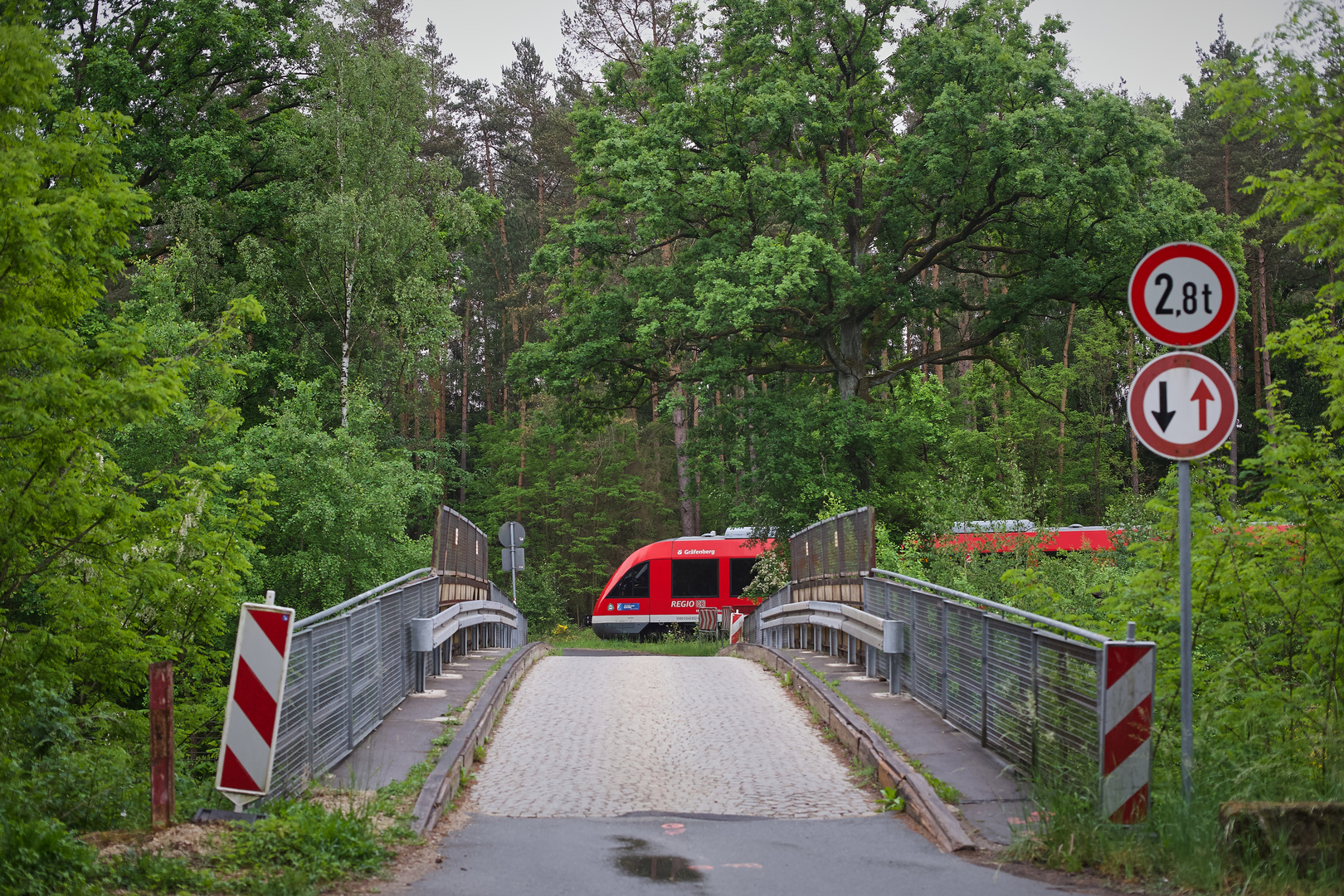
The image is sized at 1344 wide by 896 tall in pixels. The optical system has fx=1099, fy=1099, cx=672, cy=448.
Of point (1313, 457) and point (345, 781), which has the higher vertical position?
point (1313, 457)

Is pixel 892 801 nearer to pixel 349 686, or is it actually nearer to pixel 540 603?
pixel 349 686

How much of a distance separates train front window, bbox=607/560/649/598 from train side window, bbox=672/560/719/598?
0.91m

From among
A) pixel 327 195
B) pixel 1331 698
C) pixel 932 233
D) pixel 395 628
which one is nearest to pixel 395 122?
pixel 327 195

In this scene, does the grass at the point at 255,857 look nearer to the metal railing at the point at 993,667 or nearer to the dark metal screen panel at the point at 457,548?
the metal railing at the point at 993,667

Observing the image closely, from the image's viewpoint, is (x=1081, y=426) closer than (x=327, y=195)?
No

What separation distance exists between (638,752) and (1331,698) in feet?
17.0

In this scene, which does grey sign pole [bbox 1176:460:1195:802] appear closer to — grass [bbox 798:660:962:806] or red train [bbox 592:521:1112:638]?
grass [bbox 798:660:962:806]

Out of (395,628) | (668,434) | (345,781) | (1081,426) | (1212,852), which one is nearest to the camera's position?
(1212,852)

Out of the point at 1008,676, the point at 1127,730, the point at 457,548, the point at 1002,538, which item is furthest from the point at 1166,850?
the point at 457,548

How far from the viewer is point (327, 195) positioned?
29.0 m

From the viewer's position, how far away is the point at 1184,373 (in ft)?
20.4

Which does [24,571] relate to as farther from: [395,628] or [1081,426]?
[1081,426]

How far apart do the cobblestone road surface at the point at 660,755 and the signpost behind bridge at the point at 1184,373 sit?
2.88m

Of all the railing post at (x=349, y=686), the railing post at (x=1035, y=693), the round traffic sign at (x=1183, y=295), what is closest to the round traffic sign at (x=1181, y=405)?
the round traffic sign at (x=1183, y=295)
